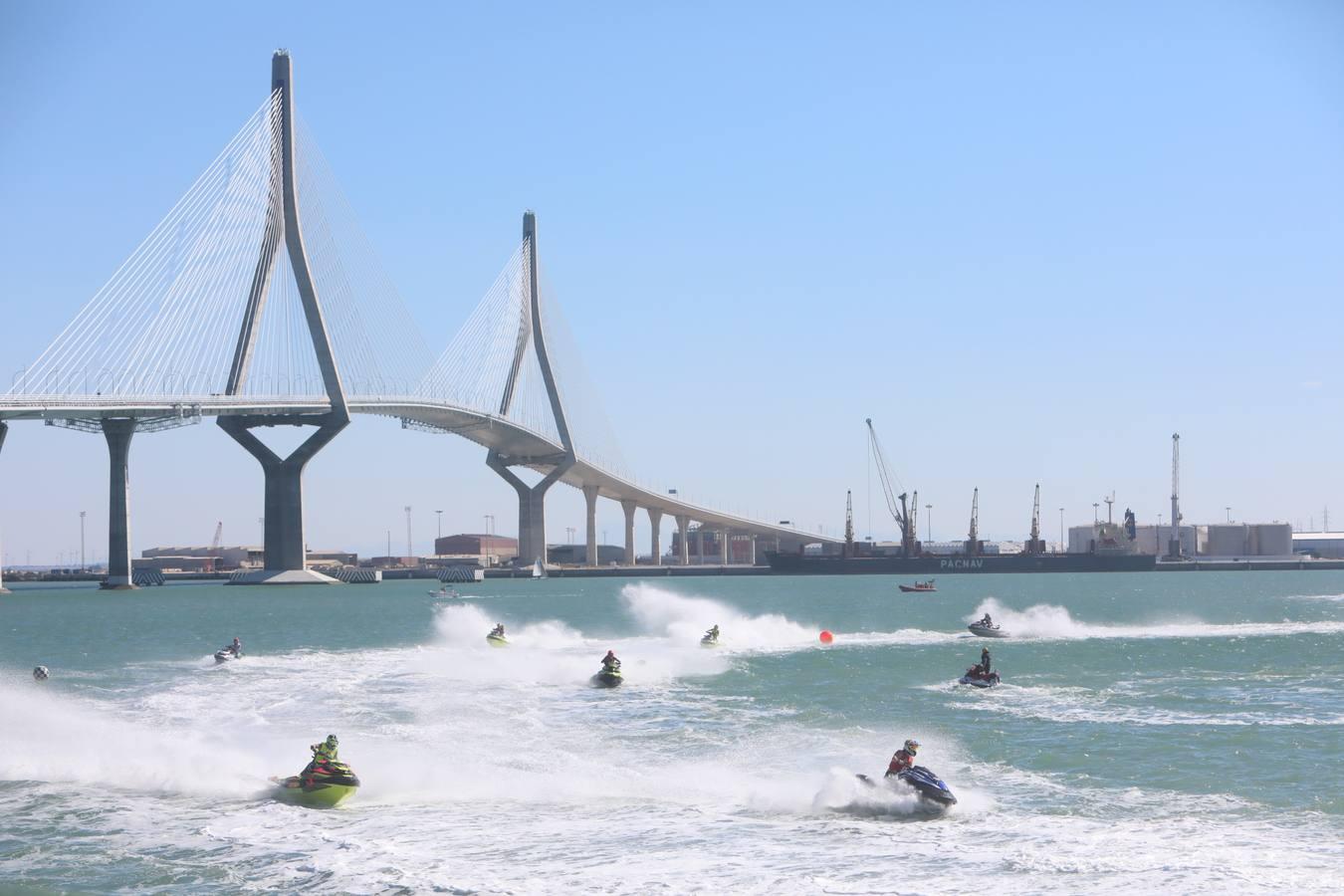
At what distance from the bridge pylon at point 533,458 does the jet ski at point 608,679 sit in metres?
93.2

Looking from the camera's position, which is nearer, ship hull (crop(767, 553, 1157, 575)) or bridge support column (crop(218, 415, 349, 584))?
bridge support column (crop(218, 415, 349, 584))

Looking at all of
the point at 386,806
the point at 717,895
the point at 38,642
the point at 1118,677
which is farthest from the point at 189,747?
the point at 38,642

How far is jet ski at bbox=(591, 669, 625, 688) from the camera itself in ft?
124

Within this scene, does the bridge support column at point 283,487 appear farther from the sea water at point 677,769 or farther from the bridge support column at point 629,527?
the bridge support column at point 629,527

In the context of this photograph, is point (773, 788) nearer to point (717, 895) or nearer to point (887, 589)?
point (717, 895)

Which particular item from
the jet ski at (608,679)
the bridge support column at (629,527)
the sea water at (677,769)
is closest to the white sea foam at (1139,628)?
the sea water at (677,769)

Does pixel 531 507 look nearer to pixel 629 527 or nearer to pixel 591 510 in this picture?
pixel 591 510

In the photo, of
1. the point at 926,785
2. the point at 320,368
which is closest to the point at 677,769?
the point at 926,785

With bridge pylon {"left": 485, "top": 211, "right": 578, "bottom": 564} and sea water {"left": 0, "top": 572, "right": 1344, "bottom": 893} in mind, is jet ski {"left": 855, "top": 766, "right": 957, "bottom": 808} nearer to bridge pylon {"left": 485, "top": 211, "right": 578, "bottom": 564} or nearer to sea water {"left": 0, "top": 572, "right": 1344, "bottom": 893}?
sea water {"left": 0, "top": 572, "right": 1344, "bottom": 893}

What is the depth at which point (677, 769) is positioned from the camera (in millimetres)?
24891

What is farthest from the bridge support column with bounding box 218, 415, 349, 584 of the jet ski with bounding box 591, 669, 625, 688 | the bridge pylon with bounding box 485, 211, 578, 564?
the jet ski with bounding box 591, 669, 625, 688

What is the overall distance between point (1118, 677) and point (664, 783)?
20541mm

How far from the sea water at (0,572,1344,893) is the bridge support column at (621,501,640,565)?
12196 centimetres

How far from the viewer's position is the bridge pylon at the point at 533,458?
5300 inches
